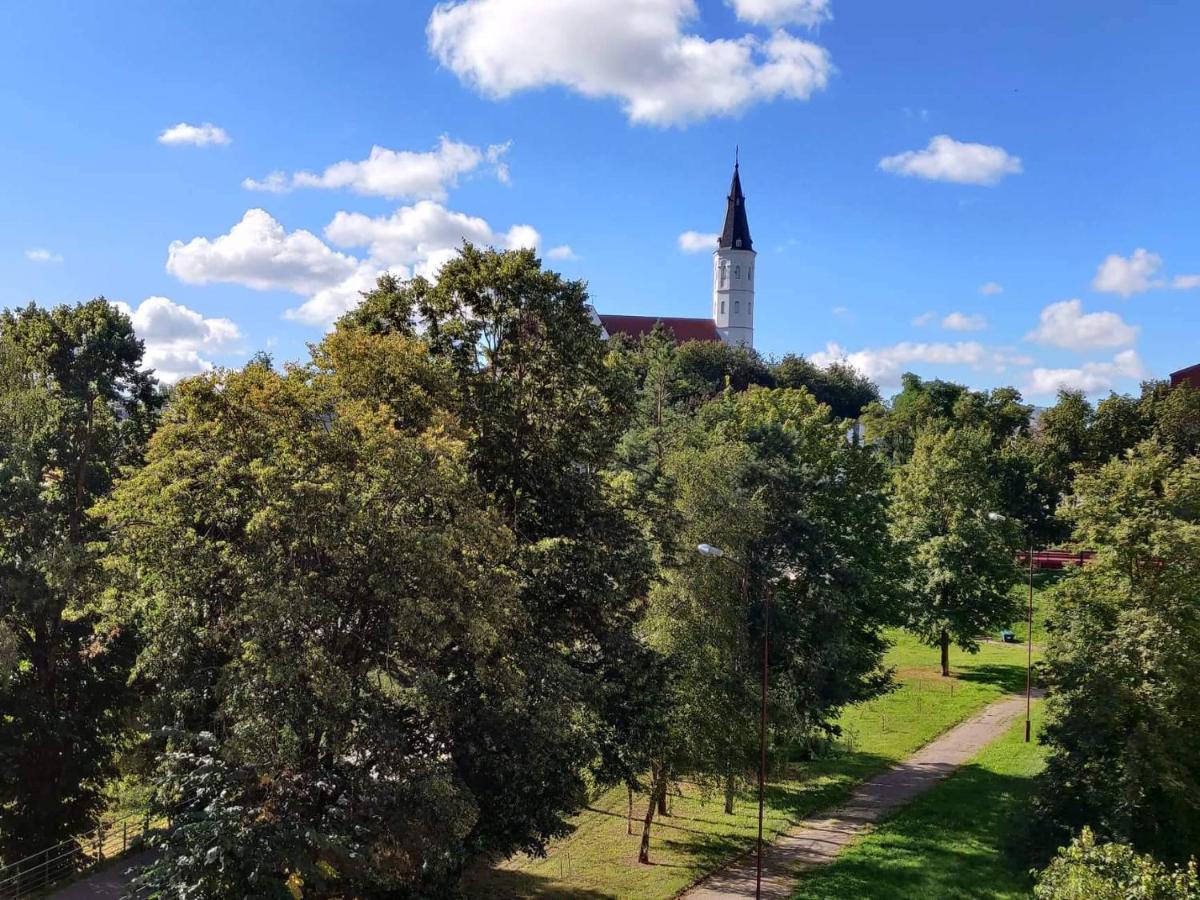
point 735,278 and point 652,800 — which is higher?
point 735,278

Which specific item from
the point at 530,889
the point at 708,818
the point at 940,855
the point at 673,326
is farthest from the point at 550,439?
the point at 673,326

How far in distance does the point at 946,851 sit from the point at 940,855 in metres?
0.37

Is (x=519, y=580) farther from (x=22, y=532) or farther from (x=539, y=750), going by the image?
(x=22, y=532)

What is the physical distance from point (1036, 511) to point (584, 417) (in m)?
51.3

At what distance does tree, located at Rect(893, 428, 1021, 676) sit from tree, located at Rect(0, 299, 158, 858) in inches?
1248

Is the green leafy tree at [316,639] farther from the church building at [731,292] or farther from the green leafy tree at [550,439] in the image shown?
the church building at [731,292]

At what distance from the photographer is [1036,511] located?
2370 inches

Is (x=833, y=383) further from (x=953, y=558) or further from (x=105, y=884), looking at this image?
(x=105, y=884)

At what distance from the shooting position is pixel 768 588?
76.7 feet

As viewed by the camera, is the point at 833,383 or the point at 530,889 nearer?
the point at 530,889

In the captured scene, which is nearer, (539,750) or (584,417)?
(539,750)

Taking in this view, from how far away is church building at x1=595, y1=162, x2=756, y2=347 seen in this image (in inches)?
4605

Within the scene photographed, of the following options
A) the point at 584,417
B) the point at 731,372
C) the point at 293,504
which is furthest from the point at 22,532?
the point at 731,372

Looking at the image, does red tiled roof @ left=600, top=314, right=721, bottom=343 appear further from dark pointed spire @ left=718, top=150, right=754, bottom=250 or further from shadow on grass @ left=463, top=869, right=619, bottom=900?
shadow on grass @ left=463, top=869, right=619, bottom=900
